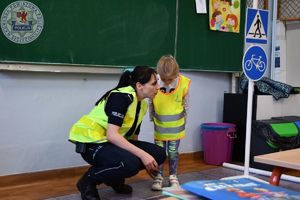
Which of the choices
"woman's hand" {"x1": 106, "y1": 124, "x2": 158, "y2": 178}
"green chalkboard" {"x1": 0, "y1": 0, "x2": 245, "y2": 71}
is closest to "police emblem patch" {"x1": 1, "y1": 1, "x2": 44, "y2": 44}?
"green chalkboard" {"x1": 0, "y1": 0, "x2": 245, "y2": 71}

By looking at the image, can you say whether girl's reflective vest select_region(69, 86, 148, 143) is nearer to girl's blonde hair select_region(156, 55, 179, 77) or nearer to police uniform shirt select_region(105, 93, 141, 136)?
police uniform shirt select_region(105, 93, 141, 136)

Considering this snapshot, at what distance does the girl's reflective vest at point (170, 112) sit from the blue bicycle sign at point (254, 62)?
0.46m

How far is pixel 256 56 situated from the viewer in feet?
9.21

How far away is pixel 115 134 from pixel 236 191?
1296 mm

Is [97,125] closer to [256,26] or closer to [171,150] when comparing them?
[171,150]

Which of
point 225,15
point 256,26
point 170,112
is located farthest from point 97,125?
point 225,15

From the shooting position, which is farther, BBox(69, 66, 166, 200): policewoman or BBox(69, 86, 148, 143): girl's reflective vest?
BBox(69, 86, 148, 143): girl's reflective vest

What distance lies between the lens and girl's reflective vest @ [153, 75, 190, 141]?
278 cm

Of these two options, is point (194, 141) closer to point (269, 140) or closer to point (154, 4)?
point (269, 140)

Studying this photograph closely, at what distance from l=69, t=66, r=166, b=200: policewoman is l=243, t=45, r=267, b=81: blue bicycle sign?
774mm

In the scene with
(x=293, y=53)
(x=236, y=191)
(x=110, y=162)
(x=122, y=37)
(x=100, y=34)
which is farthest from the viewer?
(x=293, y=53)

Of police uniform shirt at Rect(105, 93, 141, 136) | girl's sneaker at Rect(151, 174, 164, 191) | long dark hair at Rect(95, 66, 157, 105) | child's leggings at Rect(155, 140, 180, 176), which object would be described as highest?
long dark hair at Rect(95, 66, 157, 105)

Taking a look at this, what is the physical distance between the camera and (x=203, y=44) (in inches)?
151

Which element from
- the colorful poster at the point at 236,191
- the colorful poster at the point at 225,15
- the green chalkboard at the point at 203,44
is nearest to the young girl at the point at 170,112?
the green chalkboard at the point at 203,44
